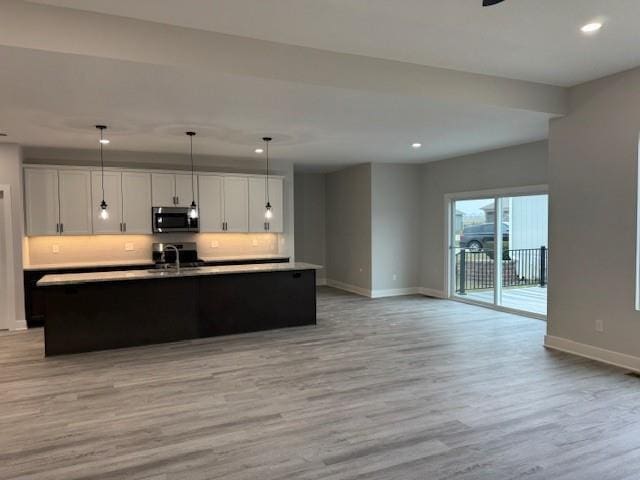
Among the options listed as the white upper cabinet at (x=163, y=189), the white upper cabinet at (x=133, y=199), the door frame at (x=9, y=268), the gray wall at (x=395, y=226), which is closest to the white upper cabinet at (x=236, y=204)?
the white upper cabinet at (x=133, y=199)

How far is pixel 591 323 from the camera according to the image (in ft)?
15.4

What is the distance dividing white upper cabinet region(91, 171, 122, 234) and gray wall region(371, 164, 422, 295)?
4.58 meters

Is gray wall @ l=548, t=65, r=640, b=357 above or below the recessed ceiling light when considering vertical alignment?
below

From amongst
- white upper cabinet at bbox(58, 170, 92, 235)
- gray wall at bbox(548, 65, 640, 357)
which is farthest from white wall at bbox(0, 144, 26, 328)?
gray wall at bbox(548, 65, 640, 357)

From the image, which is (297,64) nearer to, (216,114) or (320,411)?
(216,114)

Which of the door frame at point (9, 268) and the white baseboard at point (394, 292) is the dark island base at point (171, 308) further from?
the white baseboard at point (394, 292)

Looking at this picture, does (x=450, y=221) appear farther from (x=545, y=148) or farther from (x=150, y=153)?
(x=150, y=153)

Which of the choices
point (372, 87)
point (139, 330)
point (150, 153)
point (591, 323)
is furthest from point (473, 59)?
point (150, 153)

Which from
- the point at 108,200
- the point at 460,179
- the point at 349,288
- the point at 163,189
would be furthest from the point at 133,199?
the point at 460,179

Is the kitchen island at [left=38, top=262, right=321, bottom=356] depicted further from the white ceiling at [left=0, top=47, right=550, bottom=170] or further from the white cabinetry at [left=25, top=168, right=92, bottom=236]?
the white ceiling at [left=0, top=47, right=550, bottom=170]

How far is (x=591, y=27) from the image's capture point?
3336 millimetres

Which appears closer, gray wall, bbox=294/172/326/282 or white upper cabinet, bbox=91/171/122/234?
white upper cabinet, bbox=91/171/122/234

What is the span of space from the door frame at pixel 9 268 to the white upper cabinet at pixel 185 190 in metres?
2.37

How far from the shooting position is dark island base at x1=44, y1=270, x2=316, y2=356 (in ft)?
16.6
